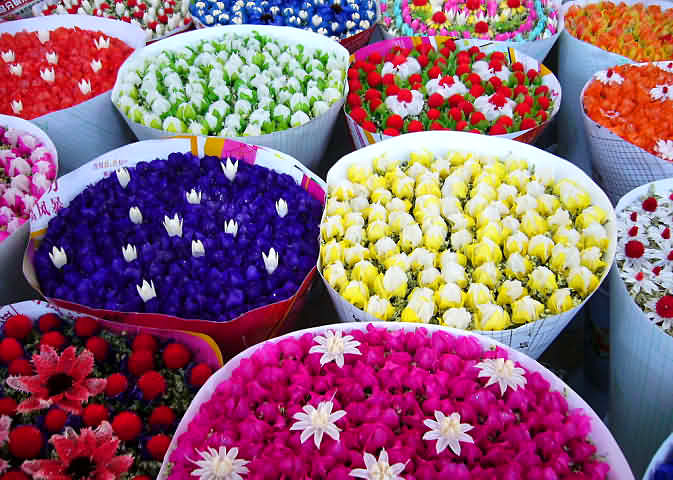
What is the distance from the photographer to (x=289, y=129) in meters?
2.00

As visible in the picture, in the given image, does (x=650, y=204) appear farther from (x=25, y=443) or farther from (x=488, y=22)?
(x=25, y=443)

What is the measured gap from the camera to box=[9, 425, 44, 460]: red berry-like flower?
3.71 feet

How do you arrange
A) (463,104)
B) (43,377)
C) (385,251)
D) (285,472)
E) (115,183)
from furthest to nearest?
(463,104) → (115,183) → (385,251) → (43,377) → (285,472)

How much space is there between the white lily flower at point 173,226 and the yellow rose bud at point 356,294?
601 millimetres

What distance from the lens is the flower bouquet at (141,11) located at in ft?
9.41

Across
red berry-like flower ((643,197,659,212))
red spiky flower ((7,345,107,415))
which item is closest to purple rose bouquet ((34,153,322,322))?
red spiky flower ((7,345,107,415))

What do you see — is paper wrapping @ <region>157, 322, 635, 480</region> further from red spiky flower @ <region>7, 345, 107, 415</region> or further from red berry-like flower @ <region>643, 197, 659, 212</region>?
red berry-like flower @ <region>643, 197, 659, 212</region>

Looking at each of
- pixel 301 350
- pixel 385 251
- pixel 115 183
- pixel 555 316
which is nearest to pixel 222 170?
pixel 115 183

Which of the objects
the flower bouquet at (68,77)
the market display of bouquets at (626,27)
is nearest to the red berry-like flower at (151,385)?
the flower bouquet at (68,77)

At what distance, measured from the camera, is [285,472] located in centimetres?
100

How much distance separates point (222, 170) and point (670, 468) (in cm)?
154

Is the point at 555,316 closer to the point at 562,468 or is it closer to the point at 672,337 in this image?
the point at 672,337

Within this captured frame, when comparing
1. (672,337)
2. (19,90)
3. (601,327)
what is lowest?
(601,327)

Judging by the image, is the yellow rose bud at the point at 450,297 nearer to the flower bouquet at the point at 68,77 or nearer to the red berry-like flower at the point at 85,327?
the red berry-like flower at the point at 85,327
